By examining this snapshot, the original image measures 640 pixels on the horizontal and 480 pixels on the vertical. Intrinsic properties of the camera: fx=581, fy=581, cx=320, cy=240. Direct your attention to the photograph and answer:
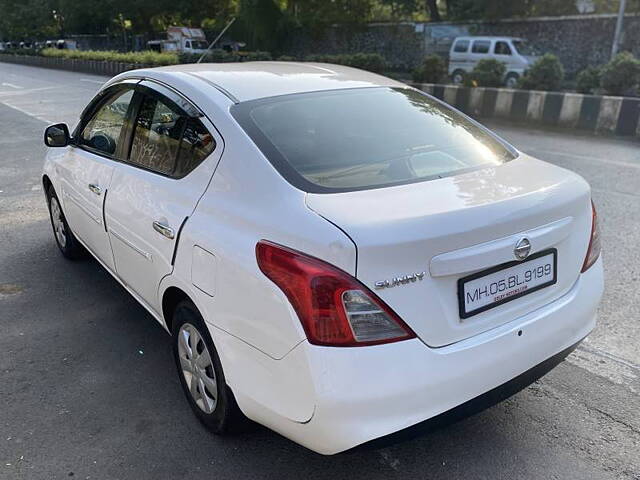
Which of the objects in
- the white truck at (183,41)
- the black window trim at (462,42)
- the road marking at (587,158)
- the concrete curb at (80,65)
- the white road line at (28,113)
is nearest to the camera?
the road marking at (587,158)

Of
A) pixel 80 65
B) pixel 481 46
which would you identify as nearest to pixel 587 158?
pixel 481 46

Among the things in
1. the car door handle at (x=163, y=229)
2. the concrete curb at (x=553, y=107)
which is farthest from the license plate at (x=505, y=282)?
the concrete curb at (x=553, y=107)

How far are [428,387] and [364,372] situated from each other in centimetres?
25

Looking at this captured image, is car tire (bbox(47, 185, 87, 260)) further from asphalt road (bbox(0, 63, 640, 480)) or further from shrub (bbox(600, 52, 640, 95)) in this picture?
shrub (bbox(600, 52, 640, 95))

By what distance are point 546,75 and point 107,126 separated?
12.3 metres

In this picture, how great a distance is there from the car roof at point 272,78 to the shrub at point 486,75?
483 inches

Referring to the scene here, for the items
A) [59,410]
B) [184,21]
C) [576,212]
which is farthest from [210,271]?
[184,21]

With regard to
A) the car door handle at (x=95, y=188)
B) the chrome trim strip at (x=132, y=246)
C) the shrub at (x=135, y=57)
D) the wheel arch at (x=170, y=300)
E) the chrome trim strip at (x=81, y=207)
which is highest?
the car door handle at (x=95, y=188)

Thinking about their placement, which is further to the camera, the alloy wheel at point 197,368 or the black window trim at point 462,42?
the black window trim at point 462,42

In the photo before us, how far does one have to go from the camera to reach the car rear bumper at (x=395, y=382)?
75.1 inches

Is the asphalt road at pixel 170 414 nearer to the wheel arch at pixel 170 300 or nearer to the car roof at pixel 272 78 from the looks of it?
the wheel arch at pixel 170 300

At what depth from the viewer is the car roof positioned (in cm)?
285

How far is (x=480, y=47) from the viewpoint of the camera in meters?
22.8

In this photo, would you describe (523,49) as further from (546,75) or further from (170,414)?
(170,414)
